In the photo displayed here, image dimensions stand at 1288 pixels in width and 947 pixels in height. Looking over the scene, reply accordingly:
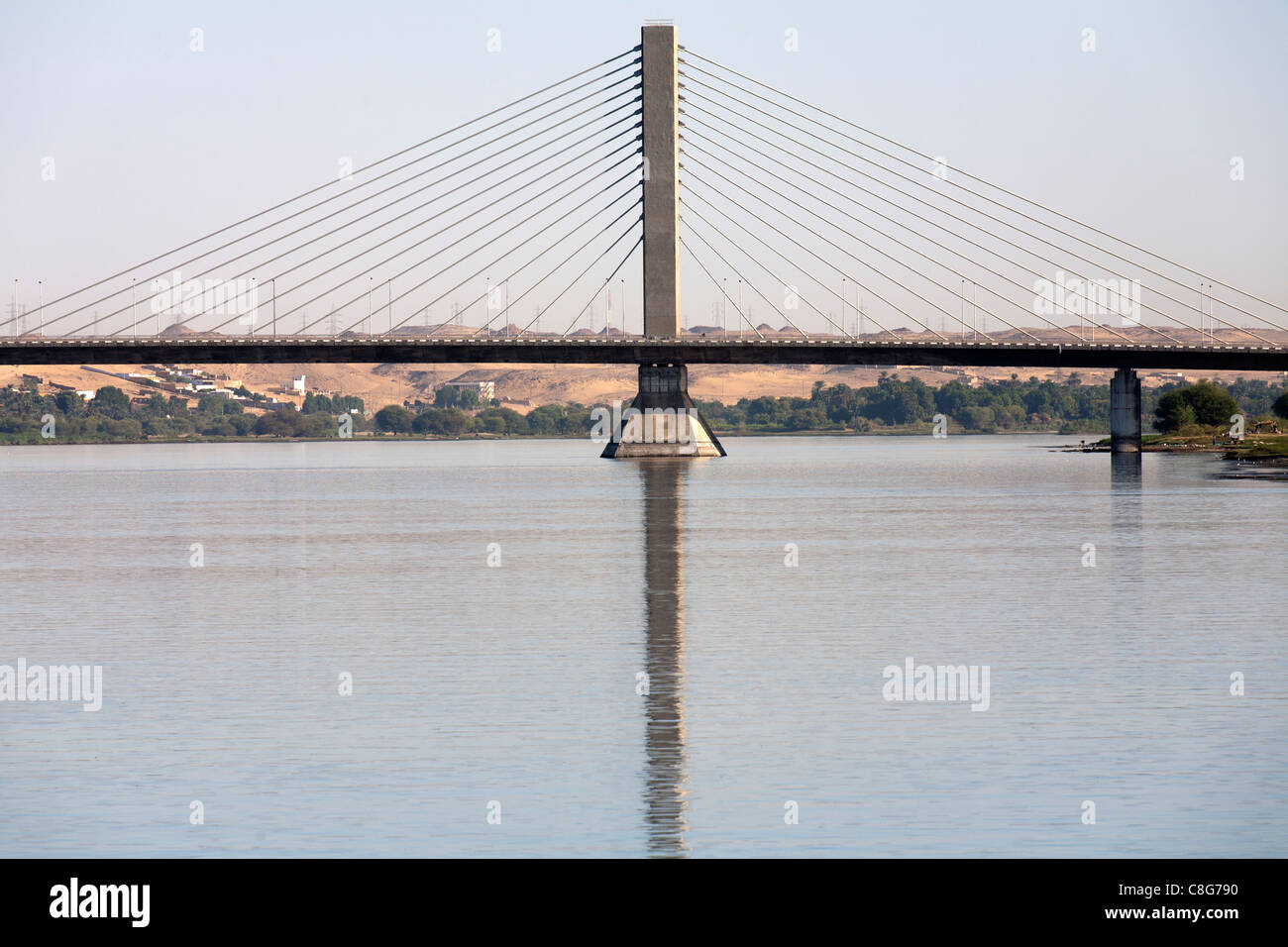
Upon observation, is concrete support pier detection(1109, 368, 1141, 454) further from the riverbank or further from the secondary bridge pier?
the secondary bridge pier

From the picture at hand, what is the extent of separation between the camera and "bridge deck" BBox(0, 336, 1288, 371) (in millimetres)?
133125

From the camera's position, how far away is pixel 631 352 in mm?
139750

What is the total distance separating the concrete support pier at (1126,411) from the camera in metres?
158

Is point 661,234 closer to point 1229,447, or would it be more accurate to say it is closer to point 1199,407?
point 1229,447

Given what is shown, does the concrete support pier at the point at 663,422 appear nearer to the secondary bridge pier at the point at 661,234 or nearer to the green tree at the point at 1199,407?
the secondary bridge pier at the point at 661,234

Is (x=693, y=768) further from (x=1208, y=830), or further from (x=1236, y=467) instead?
(x=1236, y=467)

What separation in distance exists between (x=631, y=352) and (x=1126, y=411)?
51158 millimetres

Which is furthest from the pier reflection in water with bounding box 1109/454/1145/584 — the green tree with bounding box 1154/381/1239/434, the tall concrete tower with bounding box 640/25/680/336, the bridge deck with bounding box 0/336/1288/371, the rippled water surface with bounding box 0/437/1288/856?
the green tree with bounding box 1154/381/1239/434

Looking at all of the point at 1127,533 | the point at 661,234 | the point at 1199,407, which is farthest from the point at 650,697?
the point at 1199,407

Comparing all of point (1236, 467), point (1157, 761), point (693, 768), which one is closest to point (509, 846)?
point (693, 768)

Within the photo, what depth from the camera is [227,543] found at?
58.2m

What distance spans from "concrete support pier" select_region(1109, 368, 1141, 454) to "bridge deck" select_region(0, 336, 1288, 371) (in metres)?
6.77
